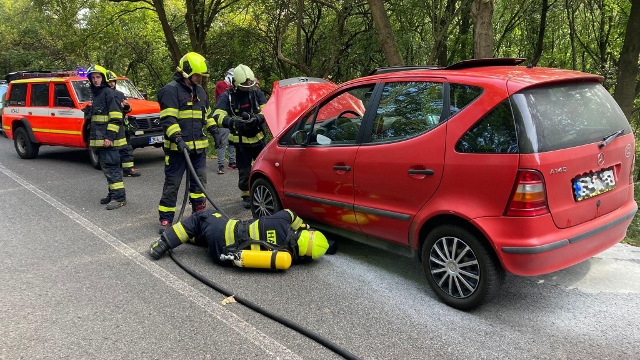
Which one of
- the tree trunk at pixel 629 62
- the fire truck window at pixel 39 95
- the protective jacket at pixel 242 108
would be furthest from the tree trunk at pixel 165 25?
the tree trunk at pixel 629 62

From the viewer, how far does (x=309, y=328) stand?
124 inches

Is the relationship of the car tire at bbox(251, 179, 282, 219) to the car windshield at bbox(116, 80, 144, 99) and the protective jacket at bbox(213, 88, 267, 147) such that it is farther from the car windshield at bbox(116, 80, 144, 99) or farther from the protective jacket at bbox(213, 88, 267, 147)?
the car windshield at bbox(116, 80, 144, 99)

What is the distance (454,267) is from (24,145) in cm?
1093

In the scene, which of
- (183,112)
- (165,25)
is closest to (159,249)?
(183,112)

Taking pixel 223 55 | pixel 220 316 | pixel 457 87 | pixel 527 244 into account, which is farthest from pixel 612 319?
pixel 223 55

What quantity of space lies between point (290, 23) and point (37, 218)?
9.93 meters

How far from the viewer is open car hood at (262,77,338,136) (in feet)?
18.1

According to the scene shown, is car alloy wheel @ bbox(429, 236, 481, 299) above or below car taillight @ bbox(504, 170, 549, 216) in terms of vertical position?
below

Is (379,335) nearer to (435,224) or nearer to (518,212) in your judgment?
(435,224)

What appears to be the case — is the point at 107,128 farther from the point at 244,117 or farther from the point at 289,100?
the point at 289,100

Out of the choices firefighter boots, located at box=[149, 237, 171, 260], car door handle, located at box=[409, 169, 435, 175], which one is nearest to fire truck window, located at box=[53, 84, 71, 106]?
firefighter boots, located at box=[149, 237, 171, 260]

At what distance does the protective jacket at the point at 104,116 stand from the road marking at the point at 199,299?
1.18 meters

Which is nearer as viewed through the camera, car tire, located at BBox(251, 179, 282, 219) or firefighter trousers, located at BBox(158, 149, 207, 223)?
car tire, located at BBox(251, 179, 282, 219)

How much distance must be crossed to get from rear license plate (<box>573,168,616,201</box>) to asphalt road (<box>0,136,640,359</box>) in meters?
0.89
